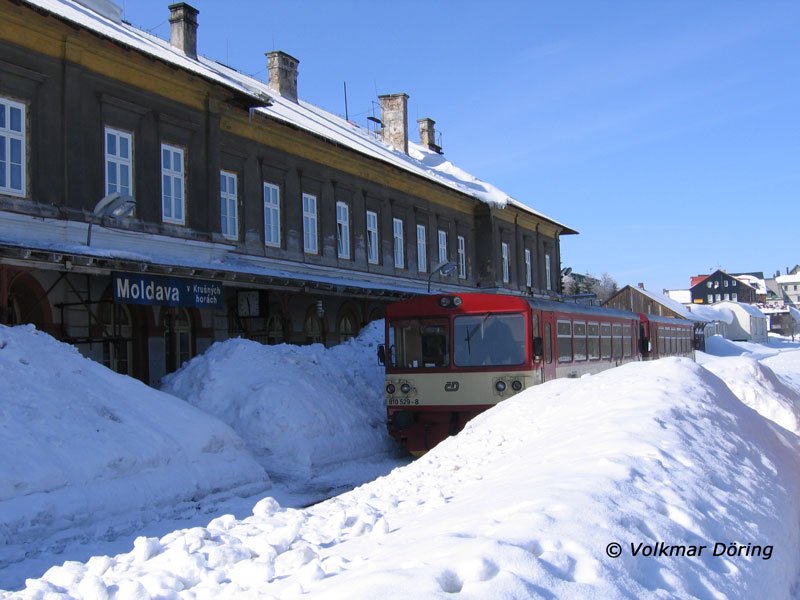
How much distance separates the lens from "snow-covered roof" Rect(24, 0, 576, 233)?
17.8 m

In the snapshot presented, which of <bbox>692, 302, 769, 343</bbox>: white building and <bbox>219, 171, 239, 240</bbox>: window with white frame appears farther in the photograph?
<bbox>692, 302, 769, 343</bbox>: white building

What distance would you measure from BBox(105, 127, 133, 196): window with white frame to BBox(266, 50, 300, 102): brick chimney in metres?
13.0

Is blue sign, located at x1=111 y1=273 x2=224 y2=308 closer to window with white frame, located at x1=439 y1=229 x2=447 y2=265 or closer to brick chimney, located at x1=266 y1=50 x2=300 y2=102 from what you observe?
brick chimney, located at x1=266 y1=50 x2=300 y2=102

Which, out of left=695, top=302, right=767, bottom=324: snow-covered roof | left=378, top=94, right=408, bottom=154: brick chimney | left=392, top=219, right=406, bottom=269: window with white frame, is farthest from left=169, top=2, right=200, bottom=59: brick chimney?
left=695, top=302, right=767, bottom=324: snow-covered roof

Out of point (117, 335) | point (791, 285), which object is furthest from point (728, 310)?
point (791, 285)

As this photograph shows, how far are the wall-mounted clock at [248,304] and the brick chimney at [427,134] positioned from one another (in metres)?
24.8

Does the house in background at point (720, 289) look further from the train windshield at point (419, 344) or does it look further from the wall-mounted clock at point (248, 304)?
the train windshield at point (419, 344)

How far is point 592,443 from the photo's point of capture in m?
6.85

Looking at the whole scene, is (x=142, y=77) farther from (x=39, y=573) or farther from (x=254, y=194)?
(x=39, y=573)

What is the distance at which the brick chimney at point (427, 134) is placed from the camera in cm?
4212

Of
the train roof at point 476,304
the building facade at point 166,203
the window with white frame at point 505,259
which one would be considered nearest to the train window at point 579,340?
the train roof at point 476,304

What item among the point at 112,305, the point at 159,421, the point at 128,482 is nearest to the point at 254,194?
the point at 112,305

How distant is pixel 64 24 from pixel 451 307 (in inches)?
353

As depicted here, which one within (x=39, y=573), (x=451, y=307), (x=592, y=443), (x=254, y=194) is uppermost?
(x=254, y=194)
